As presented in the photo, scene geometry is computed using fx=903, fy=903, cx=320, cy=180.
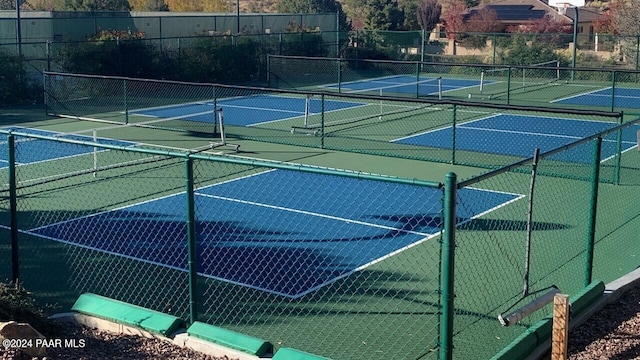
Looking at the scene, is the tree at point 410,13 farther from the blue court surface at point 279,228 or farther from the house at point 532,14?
the blue court surface at point 279,228

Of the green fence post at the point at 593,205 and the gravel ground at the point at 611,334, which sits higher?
the green fence post at the point at 593,205

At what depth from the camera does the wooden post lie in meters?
7.05

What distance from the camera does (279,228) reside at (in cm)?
1333

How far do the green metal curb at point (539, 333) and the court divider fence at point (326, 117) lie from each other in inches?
332

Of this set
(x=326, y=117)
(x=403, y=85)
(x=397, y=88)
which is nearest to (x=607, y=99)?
(x=397, y=88)

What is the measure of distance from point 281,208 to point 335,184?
2.37 m

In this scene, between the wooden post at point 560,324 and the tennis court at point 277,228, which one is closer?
the wooden post at point 560,324

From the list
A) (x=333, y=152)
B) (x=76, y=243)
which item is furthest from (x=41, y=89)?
(x=76, y=243)

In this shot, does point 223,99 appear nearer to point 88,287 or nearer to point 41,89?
point 41,89

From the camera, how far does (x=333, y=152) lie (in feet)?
66.8

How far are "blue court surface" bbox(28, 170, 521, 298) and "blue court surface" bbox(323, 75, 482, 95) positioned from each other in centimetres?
1799

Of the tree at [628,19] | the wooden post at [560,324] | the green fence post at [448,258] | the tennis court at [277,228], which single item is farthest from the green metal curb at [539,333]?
the tree at [628,19]

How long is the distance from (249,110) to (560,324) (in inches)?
853

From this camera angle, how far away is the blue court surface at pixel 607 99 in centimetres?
3049
